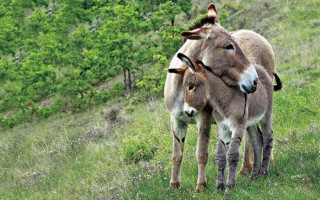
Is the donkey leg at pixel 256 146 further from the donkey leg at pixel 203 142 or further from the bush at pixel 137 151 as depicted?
the bush at pixel 137 151

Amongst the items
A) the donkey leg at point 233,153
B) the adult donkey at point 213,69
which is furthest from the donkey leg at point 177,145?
the donkey leg at point 233,153

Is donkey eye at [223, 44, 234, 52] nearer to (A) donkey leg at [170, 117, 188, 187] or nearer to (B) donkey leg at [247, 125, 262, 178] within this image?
(A) donkey leg at [170, 117, 188, 187]

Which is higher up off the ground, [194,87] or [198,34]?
[198,34]

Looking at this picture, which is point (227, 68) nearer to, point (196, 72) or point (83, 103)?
point (196, 72)

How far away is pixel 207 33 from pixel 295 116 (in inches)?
151

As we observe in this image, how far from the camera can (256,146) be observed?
573cm

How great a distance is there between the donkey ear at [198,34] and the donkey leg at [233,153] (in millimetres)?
1271

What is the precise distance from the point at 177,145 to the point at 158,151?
7.72 feet

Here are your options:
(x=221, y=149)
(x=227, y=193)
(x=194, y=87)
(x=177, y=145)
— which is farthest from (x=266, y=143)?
(x=194, y=87)

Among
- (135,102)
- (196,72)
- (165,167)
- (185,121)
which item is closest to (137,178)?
(165,167)

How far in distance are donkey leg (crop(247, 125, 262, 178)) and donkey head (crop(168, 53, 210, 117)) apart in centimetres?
127

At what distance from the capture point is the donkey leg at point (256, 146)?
561 centimetres

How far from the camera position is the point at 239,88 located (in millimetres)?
5031

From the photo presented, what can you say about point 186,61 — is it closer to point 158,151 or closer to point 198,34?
point 198,34
